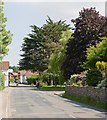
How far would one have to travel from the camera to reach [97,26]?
5475cm

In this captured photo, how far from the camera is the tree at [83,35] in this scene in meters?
54.4

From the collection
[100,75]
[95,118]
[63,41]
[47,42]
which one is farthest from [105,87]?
[47,42]

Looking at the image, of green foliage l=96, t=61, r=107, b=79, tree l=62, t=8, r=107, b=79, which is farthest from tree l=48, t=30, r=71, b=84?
green foliage l=96, t=61, r=107, b=79

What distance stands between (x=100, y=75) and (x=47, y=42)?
6355cm

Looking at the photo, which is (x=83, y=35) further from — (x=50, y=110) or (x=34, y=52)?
(x=34, y=52)

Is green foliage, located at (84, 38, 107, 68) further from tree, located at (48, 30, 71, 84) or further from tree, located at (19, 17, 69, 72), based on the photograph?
tree, located at (19, 17, 69, 72)

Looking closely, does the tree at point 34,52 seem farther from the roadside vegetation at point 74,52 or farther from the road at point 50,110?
the road at point 50,110

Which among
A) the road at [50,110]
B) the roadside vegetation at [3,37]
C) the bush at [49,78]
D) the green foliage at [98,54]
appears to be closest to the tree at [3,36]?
the roadside vegetation at [3,37]

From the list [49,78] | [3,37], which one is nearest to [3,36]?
[3,37]

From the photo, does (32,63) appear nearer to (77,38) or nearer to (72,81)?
(77,38)

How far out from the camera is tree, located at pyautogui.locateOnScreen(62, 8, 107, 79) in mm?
54406

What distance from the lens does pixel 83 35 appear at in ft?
181

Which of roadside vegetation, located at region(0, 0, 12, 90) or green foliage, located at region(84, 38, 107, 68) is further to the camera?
roadside vegetation, located at region(0, 0, 12, 90)

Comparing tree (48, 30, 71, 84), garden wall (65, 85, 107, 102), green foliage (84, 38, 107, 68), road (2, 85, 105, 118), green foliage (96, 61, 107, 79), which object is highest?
tree (48, 30, 71, 84)
